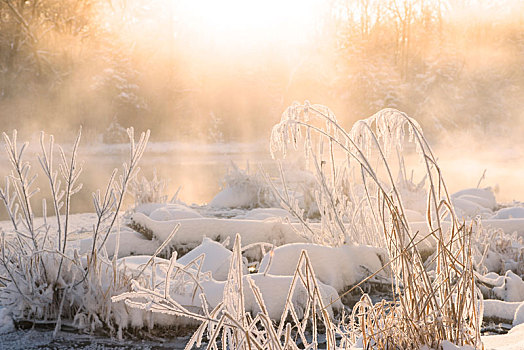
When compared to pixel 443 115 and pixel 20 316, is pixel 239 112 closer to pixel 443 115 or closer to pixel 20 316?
pixel 443 115

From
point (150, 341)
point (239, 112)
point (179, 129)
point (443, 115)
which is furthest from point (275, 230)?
point (443, 115)

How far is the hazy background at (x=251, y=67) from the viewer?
82.2 ft

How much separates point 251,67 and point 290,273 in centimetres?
3118

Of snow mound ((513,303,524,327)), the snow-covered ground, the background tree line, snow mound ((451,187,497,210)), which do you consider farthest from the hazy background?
snow mound ((513,303,524,327))

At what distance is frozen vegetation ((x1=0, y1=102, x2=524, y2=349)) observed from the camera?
1.35m

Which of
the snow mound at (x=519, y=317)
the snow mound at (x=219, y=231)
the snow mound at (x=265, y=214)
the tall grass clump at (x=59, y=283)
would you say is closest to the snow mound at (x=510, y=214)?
the snow mound at (x=265, y=214)

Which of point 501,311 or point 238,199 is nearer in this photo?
point 501,311

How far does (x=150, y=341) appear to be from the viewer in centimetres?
229

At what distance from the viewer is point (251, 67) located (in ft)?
108

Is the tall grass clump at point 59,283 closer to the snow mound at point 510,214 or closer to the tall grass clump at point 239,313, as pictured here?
the tall grass clump at point 239,313

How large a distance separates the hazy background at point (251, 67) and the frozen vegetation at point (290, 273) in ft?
69.4

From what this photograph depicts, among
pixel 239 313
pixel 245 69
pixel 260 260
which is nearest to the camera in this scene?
pixel 239 313

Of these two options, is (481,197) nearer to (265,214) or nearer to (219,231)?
(265,214)

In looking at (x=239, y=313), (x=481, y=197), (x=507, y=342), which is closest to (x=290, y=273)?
(x=507, y=342)
